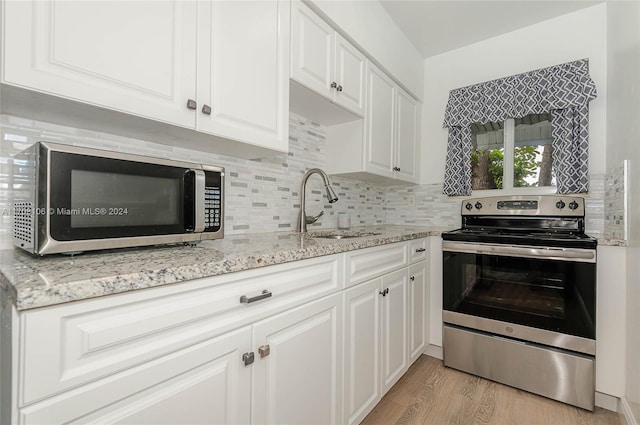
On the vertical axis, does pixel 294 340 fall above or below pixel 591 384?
above

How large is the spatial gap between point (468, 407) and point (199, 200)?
1.82 metres

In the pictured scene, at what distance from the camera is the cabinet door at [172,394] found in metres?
0.58

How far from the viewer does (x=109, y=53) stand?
2.80 feet

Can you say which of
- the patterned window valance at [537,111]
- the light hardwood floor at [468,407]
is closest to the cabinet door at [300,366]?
the light hardwood floor at [468,407]

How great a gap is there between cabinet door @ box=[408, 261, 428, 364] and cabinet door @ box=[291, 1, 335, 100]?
1.25 meters

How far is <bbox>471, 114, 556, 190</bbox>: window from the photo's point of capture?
7.59 feet

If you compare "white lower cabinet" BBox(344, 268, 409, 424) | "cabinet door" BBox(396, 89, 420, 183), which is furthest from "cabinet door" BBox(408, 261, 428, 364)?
"cabinet door" BBox(396, 89, 420, 183)

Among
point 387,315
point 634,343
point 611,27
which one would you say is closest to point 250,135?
point 387,315

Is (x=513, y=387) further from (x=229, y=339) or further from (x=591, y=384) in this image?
(x=229, y=339)

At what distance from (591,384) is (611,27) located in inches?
87.4

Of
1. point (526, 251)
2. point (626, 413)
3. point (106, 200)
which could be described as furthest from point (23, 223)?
point (626, 413)

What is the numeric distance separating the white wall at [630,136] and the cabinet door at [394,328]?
1073 mm

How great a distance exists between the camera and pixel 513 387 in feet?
6.13

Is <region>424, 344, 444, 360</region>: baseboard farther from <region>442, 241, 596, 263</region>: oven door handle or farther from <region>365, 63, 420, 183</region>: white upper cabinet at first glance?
<region>365, 63, 420, 183</region>: white upper cabinet
